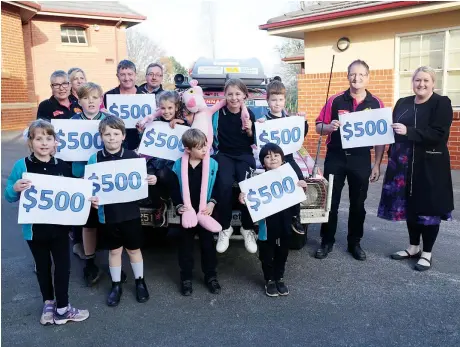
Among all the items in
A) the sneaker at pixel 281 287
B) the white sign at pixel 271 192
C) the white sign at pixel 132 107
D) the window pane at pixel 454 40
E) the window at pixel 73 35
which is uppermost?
the window at pixel 73 35

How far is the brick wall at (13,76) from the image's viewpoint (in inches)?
614

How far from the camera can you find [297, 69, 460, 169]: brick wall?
959 centimetres

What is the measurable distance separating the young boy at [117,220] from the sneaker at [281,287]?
1.21m

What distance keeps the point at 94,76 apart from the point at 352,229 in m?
19.7

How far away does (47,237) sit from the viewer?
11.4ft

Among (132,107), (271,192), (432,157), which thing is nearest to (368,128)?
(432,157)

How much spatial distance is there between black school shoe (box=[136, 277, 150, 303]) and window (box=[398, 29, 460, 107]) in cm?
849

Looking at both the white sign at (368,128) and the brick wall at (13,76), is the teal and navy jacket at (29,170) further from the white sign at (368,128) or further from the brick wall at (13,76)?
the brick wall at (13,76)

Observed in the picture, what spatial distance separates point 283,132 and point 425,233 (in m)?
1.87

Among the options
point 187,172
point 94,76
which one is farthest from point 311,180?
point 94,76

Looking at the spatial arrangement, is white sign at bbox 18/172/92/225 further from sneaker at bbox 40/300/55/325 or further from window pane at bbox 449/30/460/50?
window pane at bbox 449/30/460/50

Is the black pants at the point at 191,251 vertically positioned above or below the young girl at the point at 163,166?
below

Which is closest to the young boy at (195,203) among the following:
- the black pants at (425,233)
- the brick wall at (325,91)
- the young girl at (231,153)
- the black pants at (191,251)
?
the black pants at (191,251)

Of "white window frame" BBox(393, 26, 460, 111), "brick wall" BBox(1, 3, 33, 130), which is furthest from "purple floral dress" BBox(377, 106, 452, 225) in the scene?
"brick wall" BBox(1, 3, 33, 130)
